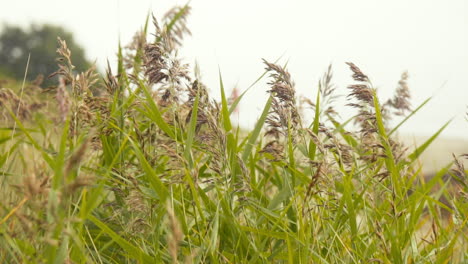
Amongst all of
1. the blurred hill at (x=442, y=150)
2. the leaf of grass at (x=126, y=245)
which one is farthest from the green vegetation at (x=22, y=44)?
the leaf of grass at (x=126, y=245)

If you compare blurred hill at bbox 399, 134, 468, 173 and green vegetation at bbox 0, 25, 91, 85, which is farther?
green vegetation at bbox 0, 25, 91, 85

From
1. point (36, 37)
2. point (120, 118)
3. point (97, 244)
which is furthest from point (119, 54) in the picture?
point (36, 37)

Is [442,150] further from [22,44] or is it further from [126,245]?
[22,44]

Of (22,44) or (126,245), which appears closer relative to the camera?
(126,245)

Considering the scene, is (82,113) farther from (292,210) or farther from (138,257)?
(292,210)

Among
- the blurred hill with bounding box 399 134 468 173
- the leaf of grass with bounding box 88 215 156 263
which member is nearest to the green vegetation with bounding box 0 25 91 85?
the blurred hill with bounding box 399 134 468 173

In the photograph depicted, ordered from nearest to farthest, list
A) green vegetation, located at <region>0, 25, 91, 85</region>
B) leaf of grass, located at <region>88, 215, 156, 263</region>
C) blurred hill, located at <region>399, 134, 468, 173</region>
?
leaf of grass, located at <region>88, 215, 156, 263</region>
blurred hill, located at <region>399, 134, 468, 173</region>
green vegetation, located at <region>0, 25, 91, 85</region>

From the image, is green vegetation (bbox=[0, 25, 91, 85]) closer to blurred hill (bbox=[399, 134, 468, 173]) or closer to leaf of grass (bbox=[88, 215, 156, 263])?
blurred hill (bbox=[399, 134, 468, 173])

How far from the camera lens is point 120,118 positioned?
2131mm

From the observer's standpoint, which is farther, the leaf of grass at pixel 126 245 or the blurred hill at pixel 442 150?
the blurred hill at pixel 442 150

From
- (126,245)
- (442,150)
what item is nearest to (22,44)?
(442,150)

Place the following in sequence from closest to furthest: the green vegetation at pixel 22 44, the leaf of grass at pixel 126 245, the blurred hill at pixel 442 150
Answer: the leaf of grass at pixel 126 245 < the blurred hill at pixel 442 150 < the green vegetation at pixel 22 44

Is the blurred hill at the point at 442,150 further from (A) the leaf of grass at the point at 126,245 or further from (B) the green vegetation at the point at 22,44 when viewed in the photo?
(B) the green vegetation at the point at 22,44

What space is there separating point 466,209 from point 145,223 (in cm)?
151
